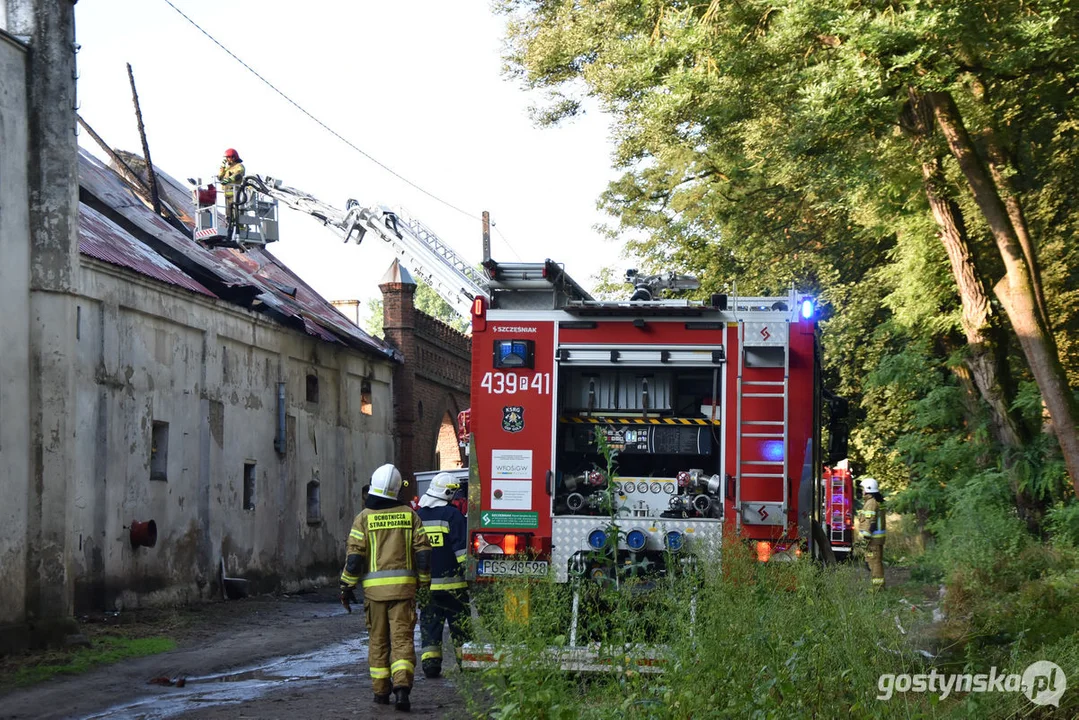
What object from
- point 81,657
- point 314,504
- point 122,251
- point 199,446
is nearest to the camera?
point 81,657

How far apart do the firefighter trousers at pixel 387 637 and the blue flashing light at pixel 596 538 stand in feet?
5.21

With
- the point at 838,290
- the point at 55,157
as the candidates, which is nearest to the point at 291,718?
the point at 55,157

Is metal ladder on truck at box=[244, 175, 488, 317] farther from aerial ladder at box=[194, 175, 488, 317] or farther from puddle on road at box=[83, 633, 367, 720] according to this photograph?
puddle on road at box=[83, 633, 367, 720]

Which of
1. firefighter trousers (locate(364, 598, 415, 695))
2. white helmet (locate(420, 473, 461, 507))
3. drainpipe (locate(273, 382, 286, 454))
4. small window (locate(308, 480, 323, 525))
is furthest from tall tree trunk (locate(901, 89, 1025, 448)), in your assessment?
small window (locate(308, 480, 323, 525))

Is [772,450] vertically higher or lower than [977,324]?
lower

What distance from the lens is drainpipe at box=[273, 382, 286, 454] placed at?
23.4 m

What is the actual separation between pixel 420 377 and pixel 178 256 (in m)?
A: 10.8

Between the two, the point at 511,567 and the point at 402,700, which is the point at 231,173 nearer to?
the point at 511,567

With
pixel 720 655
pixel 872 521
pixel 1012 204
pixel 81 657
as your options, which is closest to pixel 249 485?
pixel 81 657

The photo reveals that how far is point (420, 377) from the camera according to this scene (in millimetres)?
31688

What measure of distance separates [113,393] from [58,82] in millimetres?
5123

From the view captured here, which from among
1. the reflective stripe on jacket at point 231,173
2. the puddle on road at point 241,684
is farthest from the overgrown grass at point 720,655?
the reflective stripe on jacket at point 231,173

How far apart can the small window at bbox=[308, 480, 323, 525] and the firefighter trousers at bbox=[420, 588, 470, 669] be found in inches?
579

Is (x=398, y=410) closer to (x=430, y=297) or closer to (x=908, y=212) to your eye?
(x=908, y=212)
